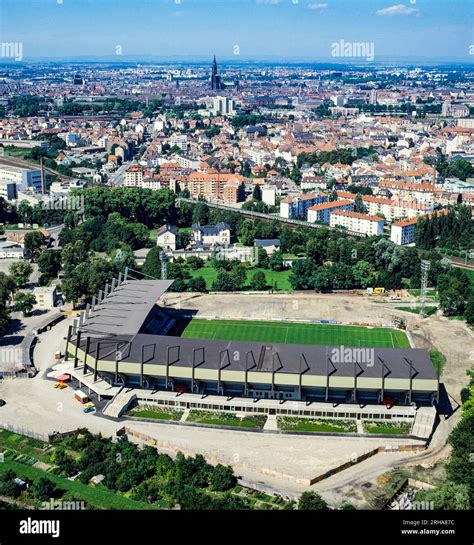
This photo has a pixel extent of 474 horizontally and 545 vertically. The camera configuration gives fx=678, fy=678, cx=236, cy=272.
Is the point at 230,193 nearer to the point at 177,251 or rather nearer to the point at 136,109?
the point at 177,251

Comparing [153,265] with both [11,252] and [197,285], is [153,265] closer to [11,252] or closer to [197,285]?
[197,285]

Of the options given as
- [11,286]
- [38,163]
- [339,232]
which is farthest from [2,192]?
[339,232]

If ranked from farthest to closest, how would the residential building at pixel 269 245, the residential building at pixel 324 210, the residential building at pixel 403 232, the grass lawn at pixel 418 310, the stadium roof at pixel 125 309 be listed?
the residential building at pixel 324 210 < the residential building at pixel 403 232 < the residential building at pixel 269 245 < the grass lawn at pixel 418 310 < the stadium roof at pixel 125 309

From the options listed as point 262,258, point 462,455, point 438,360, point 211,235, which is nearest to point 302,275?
point 262,258

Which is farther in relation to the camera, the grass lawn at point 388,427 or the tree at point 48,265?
the tree at point 48,265

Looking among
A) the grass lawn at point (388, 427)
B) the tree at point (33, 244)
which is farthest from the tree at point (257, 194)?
the grass lawn at point (388, 427)

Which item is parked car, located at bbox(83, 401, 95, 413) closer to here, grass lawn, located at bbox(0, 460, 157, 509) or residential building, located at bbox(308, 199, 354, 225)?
grass lawn, located at bbox(0, 460, 157, 509)

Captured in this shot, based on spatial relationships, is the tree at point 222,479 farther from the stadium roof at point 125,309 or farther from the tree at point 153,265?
the tree at point 153,265

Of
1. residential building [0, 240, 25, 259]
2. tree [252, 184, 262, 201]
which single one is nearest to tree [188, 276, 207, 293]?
residential building [0, 240, 25, 259]
